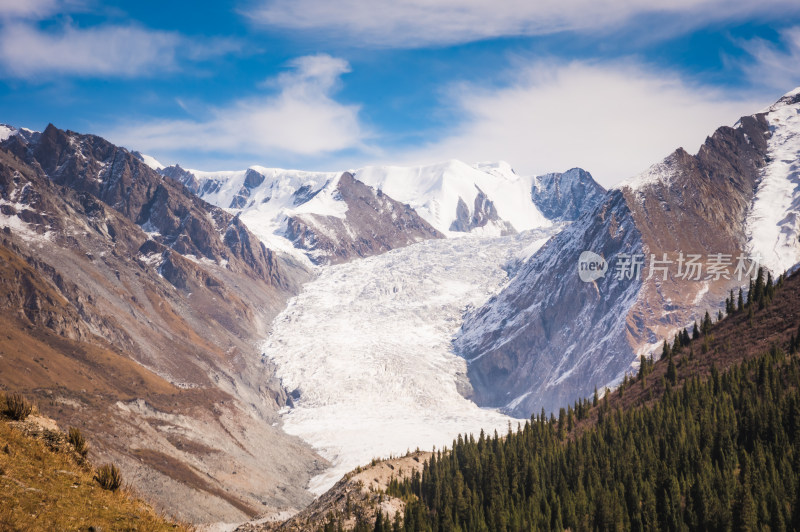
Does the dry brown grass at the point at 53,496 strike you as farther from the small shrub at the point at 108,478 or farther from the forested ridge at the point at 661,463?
the forested ridge at the point at 661,463

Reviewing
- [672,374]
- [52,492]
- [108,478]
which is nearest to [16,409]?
[108,478]

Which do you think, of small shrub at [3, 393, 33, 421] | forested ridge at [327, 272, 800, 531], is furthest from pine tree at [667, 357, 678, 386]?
small shrub at [3, 393, 33, 421]

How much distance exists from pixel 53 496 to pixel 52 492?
0.36 metres

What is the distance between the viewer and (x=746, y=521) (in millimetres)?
71562

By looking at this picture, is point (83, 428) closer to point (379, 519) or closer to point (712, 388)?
point (379, 519)

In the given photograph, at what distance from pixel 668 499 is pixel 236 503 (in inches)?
4153

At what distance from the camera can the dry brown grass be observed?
21.0 metres

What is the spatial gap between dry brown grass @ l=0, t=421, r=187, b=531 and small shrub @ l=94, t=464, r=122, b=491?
0.26 meters

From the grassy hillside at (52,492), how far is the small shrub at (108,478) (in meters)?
0.25

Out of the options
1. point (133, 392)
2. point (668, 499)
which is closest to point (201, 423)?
point (133, 392)

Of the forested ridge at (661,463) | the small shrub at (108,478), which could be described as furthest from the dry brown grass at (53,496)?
the forested ridge at (661,463)

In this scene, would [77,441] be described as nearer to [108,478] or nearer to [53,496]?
[108,478]

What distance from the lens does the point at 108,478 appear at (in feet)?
84.0

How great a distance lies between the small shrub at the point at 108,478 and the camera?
83.6ft
